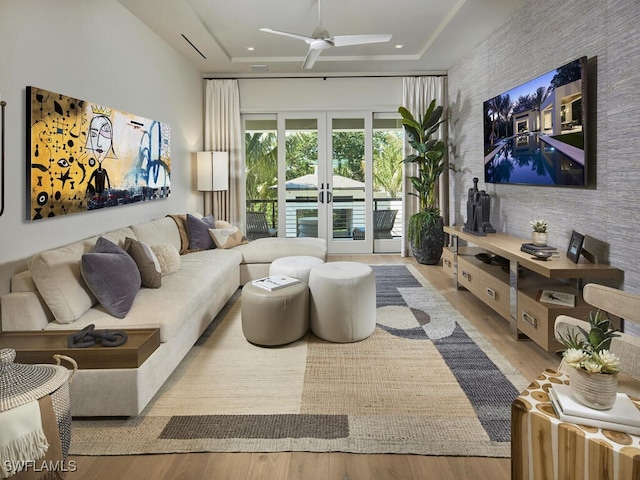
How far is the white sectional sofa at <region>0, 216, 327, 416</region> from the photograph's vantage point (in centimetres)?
221

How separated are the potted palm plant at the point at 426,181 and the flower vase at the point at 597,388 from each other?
4892 mm

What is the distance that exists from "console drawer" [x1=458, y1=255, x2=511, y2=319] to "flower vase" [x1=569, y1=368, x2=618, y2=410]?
219 cm

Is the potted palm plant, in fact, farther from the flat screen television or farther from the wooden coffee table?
the wooden coffee table

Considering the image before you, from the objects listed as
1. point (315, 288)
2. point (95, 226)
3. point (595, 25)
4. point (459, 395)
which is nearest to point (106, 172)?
point (95, 226)

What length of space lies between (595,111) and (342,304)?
2145 millimetres

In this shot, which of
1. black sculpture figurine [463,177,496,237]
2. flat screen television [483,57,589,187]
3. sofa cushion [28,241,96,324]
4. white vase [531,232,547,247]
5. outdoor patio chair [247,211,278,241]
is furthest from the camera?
outdoor patio chair [247,211,278,241]

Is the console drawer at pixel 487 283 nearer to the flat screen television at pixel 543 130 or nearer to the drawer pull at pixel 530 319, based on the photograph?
the drawer pull at pixel 530 319

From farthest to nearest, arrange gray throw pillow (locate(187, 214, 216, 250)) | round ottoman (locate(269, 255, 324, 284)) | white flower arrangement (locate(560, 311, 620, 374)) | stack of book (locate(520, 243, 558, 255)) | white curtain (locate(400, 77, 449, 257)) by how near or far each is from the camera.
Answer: white curtain (locate(400, 77, 449, 257)), gray throw pillow (locate(187, 214, 216, 250)), round ottoman (locate(269, 255, 324, 284)), stack of book (locate(520, 243, 558, 255)), white flower arrangement (locate(560, 311, 620, 374))

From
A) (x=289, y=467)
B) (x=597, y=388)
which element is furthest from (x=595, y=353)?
(x=289, y=467)

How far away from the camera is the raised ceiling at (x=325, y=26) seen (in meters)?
4.20

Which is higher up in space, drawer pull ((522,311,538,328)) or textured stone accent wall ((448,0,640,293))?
textured stone accent wall ((448,0,640,293))

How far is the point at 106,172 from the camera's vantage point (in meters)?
3.67

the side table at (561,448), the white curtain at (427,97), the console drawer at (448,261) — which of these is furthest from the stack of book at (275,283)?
the white curtain at (427,97)

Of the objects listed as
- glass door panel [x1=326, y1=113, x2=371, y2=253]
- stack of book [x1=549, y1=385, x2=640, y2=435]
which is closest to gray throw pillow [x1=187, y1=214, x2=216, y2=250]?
glass door panel [x1=326, y1=113, x2=371, y2=253]
